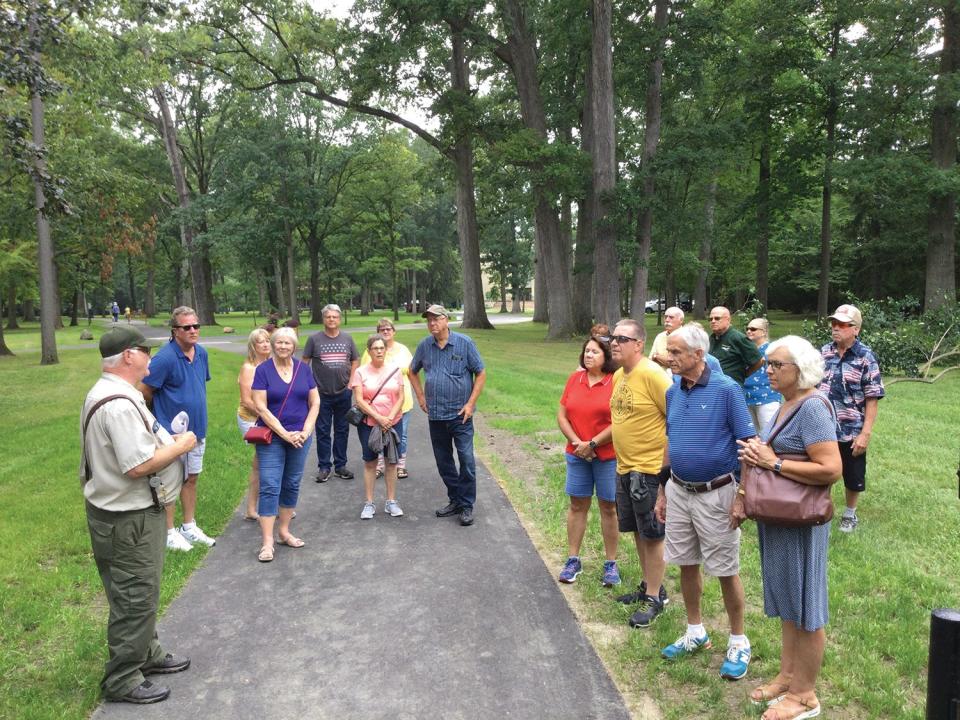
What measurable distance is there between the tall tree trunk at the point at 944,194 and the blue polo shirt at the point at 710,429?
2040cm

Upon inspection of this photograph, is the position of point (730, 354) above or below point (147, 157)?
below

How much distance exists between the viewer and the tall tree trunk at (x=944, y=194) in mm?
19828

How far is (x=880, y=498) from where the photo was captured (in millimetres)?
6363

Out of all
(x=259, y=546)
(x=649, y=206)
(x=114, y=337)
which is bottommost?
(x=259, y=546)

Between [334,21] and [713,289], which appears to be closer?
[334,21]

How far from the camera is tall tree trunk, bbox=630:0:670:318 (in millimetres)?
22250

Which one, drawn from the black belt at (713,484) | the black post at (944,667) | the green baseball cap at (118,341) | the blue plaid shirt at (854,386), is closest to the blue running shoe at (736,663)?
the black belt at (713,484)

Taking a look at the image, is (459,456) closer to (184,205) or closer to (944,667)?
(944,667)

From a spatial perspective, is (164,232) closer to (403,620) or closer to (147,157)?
(147,157)

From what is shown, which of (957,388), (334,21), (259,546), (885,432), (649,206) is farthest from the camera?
(334,21)

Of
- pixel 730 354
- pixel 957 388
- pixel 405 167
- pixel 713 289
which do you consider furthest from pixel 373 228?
pixel 730 354

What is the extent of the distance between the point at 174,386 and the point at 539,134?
2128 cm

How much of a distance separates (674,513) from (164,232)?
46.5m

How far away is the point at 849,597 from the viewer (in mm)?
4289
